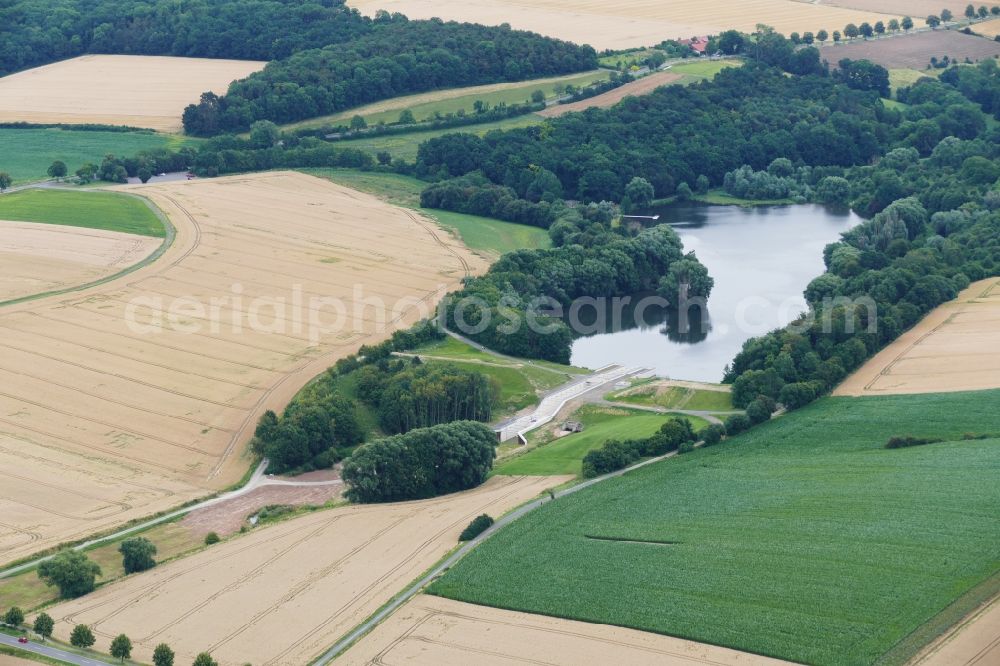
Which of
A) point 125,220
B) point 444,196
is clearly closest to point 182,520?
point 125,220

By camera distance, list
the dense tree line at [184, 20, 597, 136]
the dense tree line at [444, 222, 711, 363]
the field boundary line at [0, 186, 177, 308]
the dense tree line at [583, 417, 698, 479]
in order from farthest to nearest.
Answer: the dense tree line at [184, 20, 597, 136], the field boundary line at [0, 186, 177, 308], the dense tree line at [444, 222, 711, 363], the dense tree line at [583, 417, 698, 479]

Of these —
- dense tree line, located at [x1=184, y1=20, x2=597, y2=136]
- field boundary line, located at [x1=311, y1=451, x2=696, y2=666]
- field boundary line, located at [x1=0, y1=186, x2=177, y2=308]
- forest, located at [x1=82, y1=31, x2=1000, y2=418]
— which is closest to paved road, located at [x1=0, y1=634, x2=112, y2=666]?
field boundary line, located at [x1=311, y1=451, x2=696, y2=666]

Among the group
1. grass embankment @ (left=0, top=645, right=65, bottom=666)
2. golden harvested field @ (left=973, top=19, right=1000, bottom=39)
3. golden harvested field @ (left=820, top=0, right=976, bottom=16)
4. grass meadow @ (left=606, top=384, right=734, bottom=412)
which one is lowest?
grass embankment @ (left=0, top=645, right=65, bottom=666)

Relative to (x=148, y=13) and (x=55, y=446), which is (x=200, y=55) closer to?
(x=148, y=13)

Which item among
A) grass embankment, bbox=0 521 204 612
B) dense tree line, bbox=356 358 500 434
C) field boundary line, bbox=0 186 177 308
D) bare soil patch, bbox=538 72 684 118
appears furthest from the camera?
bare soil patch, bbox=538 72 684 118

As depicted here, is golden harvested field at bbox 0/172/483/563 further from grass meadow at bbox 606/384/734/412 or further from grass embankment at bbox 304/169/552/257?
grass meadow at bbox 606/384/734/412
